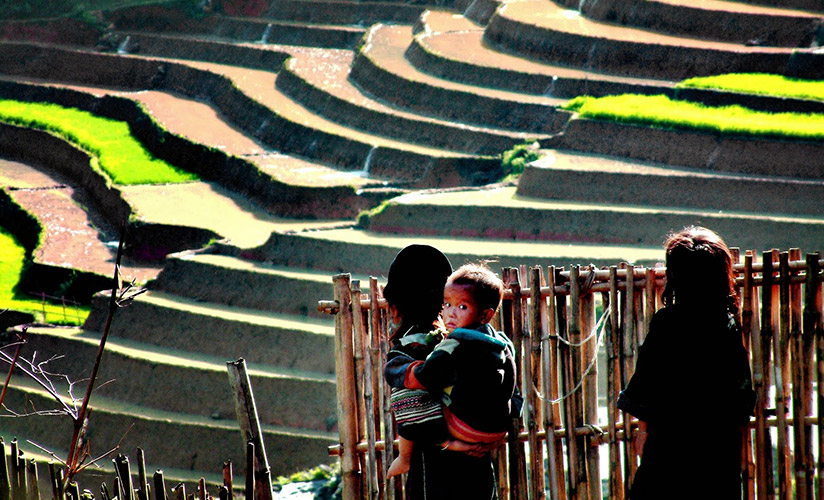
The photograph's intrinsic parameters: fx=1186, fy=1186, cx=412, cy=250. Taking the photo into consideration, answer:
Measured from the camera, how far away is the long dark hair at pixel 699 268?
4.19m

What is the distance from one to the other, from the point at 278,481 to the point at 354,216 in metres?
6.82

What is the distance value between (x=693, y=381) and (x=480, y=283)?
837 mm

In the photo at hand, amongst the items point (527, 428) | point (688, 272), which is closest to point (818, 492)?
point (527, 428)

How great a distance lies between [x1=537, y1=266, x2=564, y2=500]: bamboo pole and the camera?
17.3ft

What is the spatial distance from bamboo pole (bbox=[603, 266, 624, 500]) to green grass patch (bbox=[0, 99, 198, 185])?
1720 centimetres

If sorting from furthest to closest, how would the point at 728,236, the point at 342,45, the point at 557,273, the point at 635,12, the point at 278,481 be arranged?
1. the point at 342,45
2. the point at 635,12
3. the point at 728,236
4. the point at 278,481
5. the point at 557,273

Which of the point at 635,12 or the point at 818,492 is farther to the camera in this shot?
the point at 635,12

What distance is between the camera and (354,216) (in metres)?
18.5

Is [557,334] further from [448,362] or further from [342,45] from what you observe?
[342,45]

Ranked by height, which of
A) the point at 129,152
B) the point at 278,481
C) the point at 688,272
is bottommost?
the point at 278,481

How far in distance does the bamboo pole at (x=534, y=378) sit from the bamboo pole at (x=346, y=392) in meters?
0.77

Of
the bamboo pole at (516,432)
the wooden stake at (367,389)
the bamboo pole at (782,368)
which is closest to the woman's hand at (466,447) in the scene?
the bamboo pole at (516,432)

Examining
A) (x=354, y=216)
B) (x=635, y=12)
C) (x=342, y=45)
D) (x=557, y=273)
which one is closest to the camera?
(x=557, y=273)

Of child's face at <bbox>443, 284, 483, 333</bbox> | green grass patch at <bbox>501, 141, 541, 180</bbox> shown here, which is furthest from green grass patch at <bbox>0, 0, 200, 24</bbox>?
child's face at <bbox>443, 284, 483, 333</bbox>
